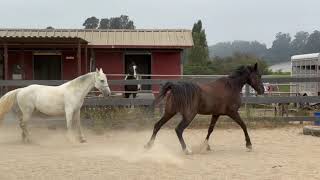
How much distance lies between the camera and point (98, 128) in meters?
13.4

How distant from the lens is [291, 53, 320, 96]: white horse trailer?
21.9 meters


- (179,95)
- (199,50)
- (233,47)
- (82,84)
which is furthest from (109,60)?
(233,47)

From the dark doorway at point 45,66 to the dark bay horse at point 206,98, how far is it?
14261 millimetres

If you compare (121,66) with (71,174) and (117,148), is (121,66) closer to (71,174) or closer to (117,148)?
(117,148)

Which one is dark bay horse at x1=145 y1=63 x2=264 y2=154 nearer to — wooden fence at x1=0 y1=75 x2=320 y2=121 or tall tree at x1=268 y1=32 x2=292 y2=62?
wooden fence at x1=0 y1=75 x2=320 y2=121

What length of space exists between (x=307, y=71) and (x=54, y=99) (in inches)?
604

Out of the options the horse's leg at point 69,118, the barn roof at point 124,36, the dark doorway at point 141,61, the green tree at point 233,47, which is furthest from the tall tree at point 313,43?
the horse's leg at point 69,118

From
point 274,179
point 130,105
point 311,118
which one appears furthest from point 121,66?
point 274,179

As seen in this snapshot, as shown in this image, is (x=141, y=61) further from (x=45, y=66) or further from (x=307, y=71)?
(x=307, y=71)

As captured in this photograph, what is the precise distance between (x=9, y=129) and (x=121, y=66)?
10885 mm

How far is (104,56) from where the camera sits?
23.4 metres

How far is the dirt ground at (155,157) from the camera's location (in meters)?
7.29

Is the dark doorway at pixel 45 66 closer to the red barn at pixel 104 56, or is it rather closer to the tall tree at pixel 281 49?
the red barn at pixel 104 56

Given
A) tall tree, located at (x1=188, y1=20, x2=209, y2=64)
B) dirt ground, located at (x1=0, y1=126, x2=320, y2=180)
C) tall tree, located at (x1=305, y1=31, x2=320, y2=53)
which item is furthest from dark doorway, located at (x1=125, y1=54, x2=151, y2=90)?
tall tree, located at (x1=305, y1=31, x2=320, y2=53)
